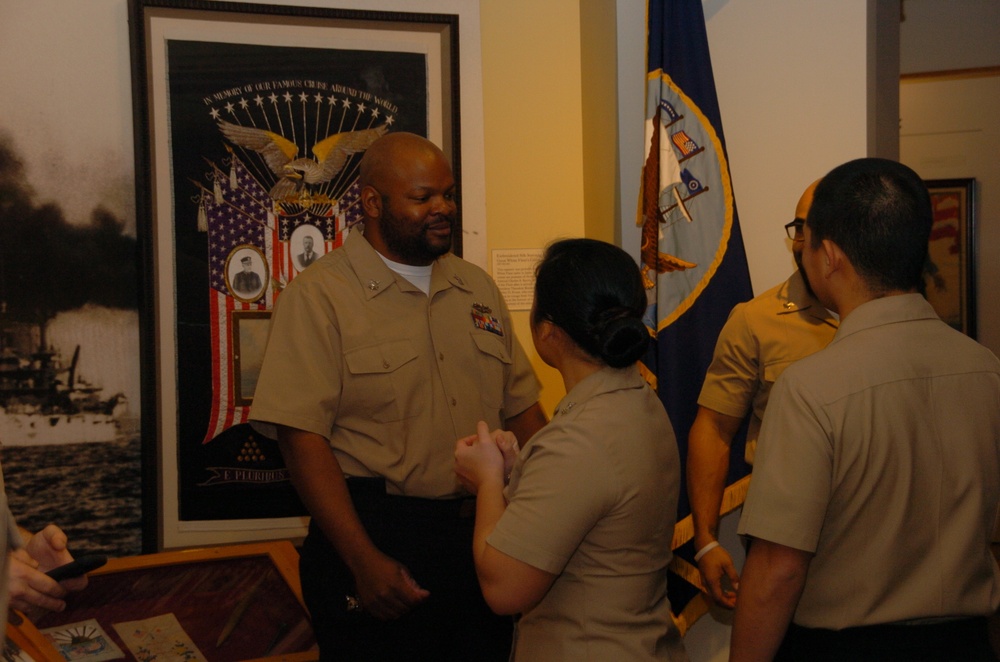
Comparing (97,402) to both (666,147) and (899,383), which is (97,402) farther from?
(899,383)

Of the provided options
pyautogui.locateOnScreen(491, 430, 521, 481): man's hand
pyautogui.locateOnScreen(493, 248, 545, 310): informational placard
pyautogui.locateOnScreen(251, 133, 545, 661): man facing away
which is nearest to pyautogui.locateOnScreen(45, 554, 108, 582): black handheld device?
pyautogui.locateOnScreen(251, 133, 545, 661): man facing away

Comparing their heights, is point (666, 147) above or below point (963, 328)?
above

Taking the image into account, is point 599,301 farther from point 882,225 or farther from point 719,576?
point 719,576

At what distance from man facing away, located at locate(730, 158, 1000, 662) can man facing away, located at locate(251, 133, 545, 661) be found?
0.80 m

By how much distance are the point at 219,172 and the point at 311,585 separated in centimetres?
147

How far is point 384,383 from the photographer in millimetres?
2020

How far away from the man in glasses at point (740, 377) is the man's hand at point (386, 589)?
0.76m

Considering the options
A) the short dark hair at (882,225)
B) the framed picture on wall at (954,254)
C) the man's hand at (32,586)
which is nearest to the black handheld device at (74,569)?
the man's hand at (32,586)

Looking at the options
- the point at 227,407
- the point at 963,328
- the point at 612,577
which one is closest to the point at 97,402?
the point at 227,407

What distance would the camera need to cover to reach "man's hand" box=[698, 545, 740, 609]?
2.01 meters

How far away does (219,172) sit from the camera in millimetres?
2758

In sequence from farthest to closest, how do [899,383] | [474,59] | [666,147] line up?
[474,59]
[666,147]
[899,383]

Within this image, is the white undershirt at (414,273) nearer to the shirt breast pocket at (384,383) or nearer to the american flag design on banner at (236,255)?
the shirt breast pocket at (384,383)

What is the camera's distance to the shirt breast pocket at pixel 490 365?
2201 mm
